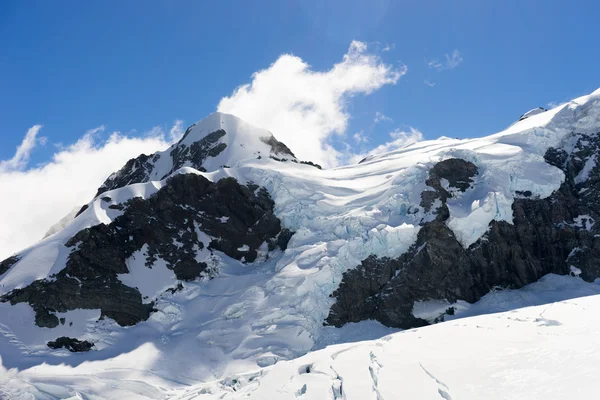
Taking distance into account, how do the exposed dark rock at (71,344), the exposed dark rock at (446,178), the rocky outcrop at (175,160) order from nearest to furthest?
the exposed dark rock at (71,344) → the exposed dark rock at (446,178) → the rocky outcrop at (175,160)

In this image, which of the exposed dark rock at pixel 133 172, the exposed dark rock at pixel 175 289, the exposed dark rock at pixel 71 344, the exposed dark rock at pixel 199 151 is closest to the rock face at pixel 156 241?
the exposed dark rock at pixel 175 289

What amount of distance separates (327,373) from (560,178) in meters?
46.4

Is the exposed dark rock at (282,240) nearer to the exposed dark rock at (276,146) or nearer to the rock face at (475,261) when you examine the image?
the rock face at (475,261)

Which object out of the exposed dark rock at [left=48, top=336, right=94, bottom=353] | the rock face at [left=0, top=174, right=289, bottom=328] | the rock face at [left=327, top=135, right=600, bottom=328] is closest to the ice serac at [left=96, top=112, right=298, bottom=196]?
the rock face at [left=0, top=174, right=289, bottom=328]

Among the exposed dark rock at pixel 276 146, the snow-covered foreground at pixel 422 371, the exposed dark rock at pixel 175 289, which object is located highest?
the exposed dark rock at pixel 276 146

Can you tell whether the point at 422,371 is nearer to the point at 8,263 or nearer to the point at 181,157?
the point at 8,263

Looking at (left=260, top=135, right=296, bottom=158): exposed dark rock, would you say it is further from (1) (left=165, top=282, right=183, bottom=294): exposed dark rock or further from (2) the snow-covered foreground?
(2) the snow-covered foreground

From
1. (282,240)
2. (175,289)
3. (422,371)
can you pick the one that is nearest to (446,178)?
(282,240)

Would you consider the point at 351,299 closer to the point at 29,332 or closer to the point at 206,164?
the point at 29,332

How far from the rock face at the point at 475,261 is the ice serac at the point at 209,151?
36860mm

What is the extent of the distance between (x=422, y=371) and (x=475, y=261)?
3222 cm

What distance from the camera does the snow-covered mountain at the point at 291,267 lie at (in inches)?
1809

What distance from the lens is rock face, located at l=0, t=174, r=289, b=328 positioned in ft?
176

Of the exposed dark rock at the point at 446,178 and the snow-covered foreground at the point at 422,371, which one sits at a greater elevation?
the exposed dark rock at the point at 446,178
